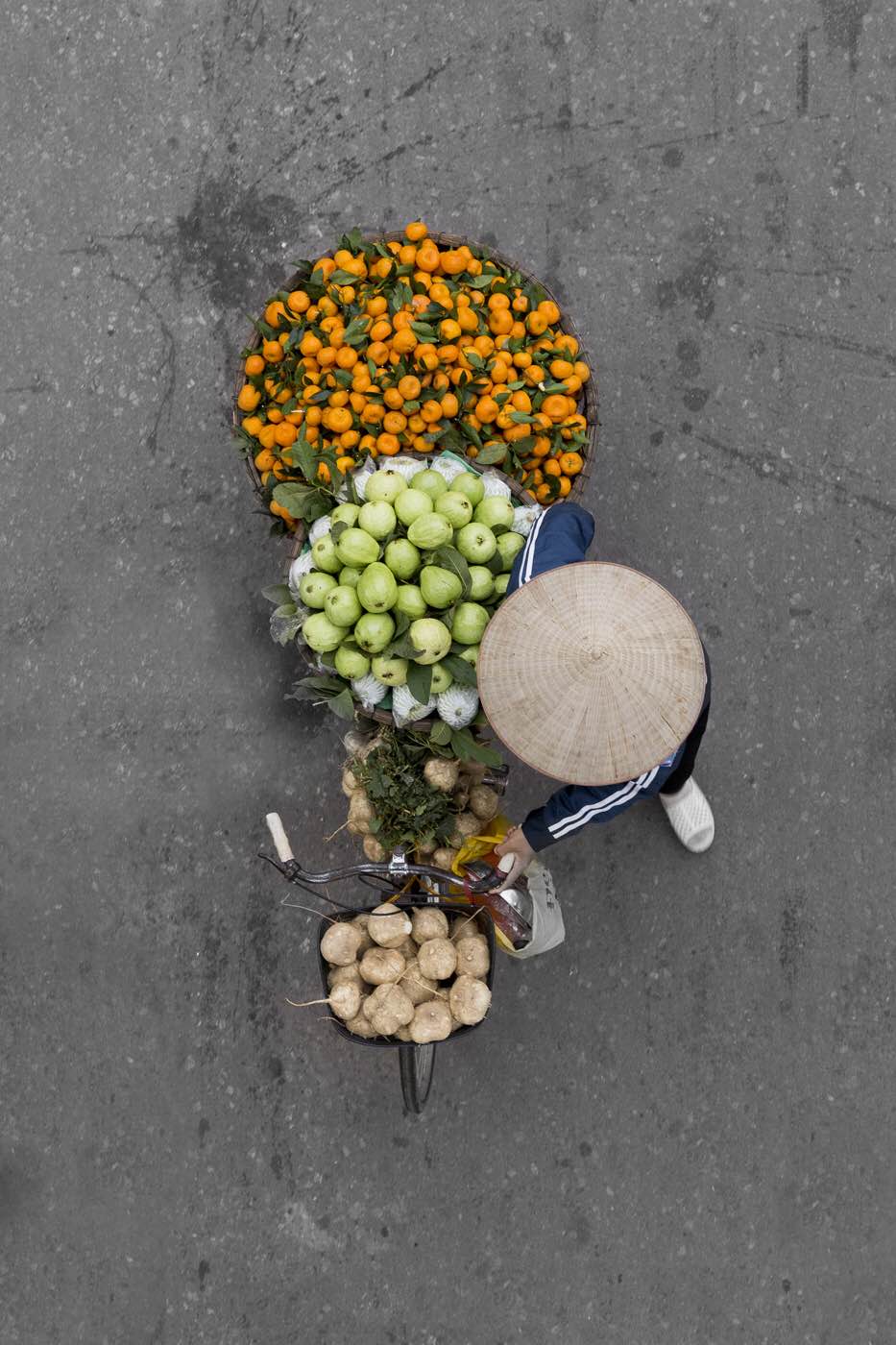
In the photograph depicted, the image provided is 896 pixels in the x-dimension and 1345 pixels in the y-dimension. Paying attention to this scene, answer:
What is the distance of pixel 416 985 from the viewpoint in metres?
2.67

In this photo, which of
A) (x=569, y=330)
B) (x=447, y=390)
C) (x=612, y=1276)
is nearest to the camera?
(x=447, y=390)

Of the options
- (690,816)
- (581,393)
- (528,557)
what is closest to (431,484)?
(528,557)

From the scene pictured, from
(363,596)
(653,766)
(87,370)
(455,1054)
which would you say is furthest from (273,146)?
(455,1054)

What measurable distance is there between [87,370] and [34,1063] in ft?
8.05

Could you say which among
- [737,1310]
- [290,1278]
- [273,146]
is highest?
[273,146]

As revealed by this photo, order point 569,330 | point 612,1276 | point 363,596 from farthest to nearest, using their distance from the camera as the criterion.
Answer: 1. point 612,1276
2. point 569,330
3. point 363,596

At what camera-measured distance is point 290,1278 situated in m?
3.33

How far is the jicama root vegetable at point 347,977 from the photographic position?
265 cm

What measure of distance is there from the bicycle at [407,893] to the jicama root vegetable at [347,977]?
30mm

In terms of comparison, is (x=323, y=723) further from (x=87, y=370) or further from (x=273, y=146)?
(x=273, y=146)

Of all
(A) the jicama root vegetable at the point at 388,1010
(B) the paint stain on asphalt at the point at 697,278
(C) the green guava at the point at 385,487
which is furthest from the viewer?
(B) the paint stain on asphalt at the point at 697,278

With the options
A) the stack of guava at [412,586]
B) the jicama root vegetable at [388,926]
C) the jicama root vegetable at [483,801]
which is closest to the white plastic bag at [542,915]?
the jicama root vegetable at [483,801]

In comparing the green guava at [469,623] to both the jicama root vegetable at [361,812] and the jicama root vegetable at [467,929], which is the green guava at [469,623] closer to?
the jicama root vegetable at [361,812]

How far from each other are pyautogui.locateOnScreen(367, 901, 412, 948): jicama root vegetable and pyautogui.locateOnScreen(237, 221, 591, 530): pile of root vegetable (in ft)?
Result: 3.65
